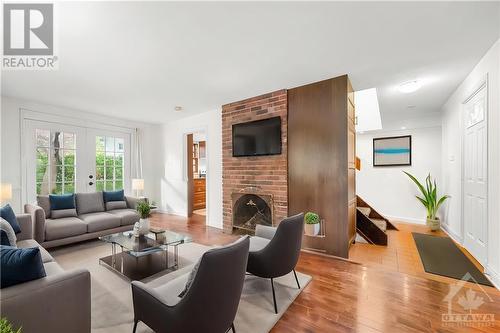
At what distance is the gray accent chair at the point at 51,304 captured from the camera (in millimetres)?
1154

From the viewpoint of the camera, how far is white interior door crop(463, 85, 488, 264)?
8.58 ft

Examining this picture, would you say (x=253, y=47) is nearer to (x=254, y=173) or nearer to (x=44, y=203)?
(x=254, y=173)

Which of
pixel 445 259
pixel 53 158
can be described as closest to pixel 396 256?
pixel 445 259

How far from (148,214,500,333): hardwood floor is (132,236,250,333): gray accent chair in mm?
679

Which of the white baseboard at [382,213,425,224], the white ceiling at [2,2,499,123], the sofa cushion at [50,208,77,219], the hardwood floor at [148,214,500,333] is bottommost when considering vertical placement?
the white baseboard at [382,213,425,224]

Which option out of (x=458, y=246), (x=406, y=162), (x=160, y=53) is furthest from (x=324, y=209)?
(x=406, y=162)

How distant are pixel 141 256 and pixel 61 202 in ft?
6.65

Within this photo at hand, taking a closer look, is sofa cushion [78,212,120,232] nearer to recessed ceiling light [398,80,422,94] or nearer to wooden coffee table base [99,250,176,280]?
wooden coffee table base [99,250,176,280]

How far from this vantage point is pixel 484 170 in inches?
103

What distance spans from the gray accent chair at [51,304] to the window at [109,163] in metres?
4.45

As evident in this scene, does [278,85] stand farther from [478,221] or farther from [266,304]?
[478,221]

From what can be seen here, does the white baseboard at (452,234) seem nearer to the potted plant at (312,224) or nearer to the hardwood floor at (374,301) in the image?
the hardwood floor at (374,301)

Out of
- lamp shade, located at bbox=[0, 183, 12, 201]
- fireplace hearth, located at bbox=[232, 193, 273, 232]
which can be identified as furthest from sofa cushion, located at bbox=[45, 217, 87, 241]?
fireplace hearth, located at bbox=[232, 193, 273, 232]

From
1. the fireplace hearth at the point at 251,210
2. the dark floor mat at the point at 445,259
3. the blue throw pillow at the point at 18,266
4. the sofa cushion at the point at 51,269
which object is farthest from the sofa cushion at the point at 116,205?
the dark floor mat at the point at 445,259
